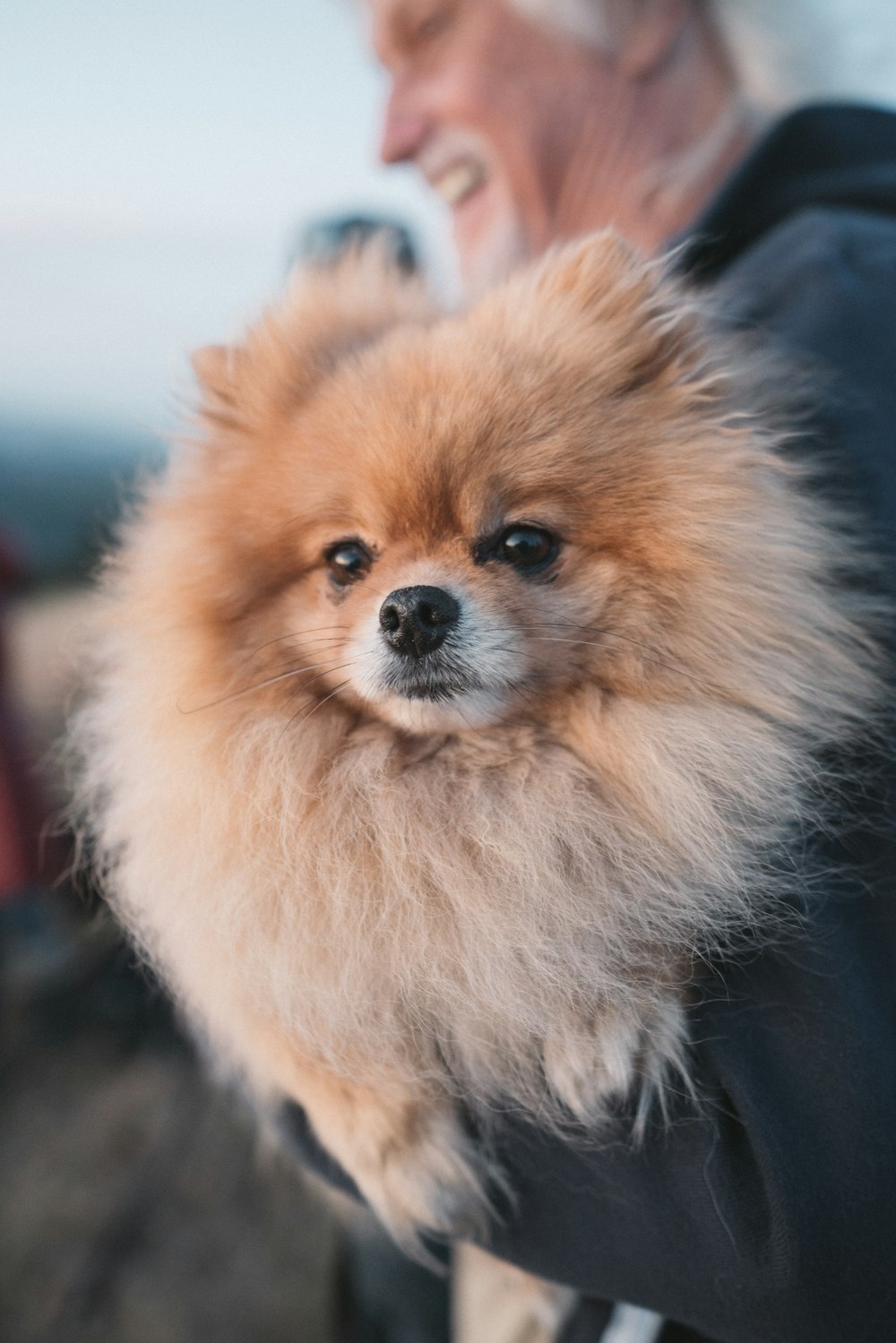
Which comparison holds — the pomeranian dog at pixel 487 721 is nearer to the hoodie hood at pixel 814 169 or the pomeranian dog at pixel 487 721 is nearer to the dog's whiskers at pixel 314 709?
the dog's whiskers at pixel 314 709

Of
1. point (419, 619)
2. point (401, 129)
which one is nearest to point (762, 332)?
point (419, 619)

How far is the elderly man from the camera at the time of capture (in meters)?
0.81

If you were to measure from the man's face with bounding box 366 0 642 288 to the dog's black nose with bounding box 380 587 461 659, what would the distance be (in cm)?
79

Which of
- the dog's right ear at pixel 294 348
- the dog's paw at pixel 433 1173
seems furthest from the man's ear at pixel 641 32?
the dog's paw at pixel 433 1173

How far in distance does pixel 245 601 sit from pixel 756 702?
2.27 ft

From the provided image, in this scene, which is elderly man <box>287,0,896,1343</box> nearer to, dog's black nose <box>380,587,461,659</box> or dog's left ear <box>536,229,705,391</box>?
dog's left ear <box>536,229,705,391</box>

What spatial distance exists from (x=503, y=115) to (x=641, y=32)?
28cm

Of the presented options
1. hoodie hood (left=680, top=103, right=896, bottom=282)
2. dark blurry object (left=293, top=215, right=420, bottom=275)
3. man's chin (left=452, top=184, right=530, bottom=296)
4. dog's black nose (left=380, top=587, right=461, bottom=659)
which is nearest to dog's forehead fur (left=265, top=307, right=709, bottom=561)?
dog's black nose (left=380, top=587, right=461, bottom=659)

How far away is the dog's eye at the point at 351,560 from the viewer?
121 centimetres

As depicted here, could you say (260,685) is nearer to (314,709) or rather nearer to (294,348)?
(314,709)

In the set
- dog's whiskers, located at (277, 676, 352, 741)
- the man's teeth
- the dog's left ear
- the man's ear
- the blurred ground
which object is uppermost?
the man's ear

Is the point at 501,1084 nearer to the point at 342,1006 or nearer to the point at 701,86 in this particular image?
the point at 342,1006

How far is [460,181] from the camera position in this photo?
1747mm

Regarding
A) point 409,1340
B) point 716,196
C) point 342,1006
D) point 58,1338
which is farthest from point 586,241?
point 58,1338
